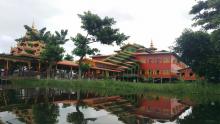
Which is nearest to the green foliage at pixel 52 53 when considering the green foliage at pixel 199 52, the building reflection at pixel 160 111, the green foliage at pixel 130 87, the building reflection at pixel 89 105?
the green foliage at pixel 130 87

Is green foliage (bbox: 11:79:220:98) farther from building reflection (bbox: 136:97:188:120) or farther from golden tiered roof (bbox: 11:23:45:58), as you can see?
building reflection (bbox: 136:97:188:120)

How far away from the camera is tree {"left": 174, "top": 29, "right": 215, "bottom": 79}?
1330 inches

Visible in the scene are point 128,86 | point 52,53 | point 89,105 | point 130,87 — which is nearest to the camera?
point 89,105

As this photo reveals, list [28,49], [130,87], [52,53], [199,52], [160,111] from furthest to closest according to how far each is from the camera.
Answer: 1. [28,49]
2. [199,52]
3. [52,53]
4. [130,87]
5. [160,111]

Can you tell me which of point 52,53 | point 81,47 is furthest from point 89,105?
point 81,47

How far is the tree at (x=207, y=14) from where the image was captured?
26.7 meters

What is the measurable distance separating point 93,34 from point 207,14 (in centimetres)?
1348

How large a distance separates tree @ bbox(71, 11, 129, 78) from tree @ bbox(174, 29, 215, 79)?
750 centimetres

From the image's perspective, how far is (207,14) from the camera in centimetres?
2977

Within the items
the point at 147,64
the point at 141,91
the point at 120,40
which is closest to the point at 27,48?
the point at 120,40

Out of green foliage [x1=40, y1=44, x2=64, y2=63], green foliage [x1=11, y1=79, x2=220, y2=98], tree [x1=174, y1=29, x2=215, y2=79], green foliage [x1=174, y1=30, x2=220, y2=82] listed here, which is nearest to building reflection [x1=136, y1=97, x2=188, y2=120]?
green foliage [x1=11, y1=79, x2=220, y2=98]

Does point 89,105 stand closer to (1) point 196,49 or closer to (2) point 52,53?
(2) point 52,53

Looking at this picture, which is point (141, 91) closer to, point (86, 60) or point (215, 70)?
point (215, 70)

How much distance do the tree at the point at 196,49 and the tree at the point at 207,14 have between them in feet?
13.6
